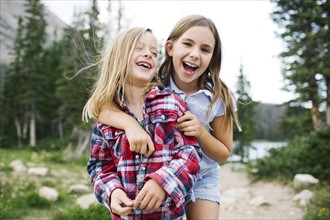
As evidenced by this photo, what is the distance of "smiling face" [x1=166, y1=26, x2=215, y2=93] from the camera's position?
204 centimetres

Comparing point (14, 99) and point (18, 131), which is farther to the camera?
point (18, 131)

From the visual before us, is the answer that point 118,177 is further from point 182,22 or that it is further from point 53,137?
point 53,137

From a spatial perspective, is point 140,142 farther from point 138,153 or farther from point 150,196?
point 150,196

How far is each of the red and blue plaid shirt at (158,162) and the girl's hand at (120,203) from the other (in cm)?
4

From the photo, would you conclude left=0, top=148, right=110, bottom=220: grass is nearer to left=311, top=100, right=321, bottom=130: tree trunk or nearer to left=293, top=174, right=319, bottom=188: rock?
left=293, top=174, right=319, bottom=188: rock

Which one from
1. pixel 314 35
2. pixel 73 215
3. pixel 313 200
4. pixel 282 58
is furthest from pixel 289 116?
pixel 73 215

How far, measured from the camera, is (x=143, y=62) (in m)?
1.90

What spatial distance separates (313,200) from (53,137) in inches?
1313

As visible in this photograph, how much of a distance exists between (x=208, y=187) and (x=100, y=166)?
670 mm

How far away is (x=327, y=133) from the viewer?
10.0m

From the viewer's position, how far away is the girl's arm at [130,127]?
5.46 feet

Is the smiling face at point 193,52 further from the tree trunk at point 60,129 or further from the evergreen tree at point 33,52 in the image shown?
the tree trunk at point 60,129

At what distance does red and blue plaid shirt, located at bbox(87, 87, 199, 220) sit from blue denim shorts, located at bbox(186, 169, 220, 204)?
15.8 inches

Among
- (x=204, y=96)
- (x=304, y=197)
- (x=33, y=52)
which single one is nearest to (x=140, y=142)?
(x=204, y=96)
